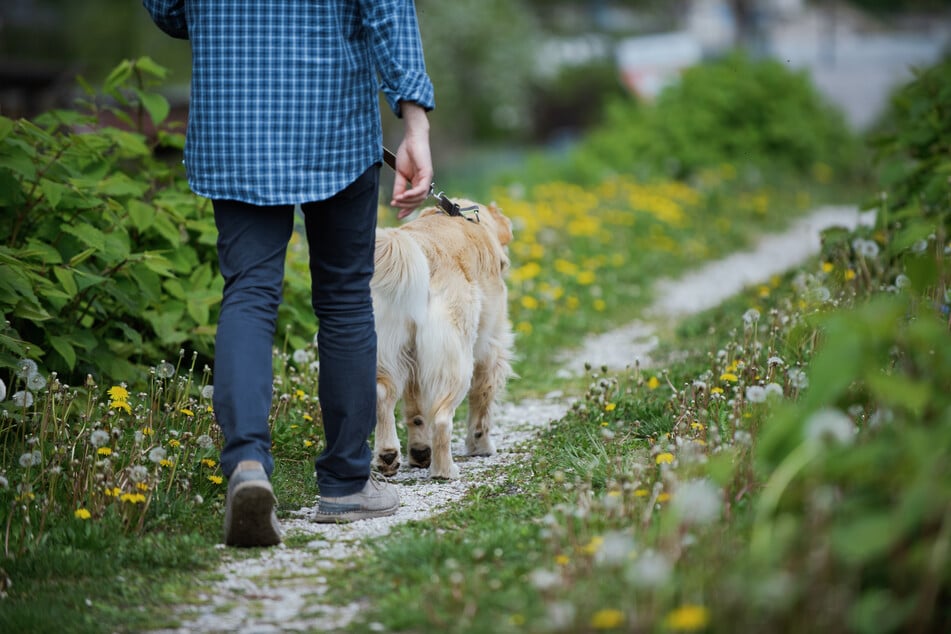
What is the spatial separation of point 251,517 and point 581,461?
1.18 metres

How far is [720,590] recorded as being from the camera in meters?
2.00

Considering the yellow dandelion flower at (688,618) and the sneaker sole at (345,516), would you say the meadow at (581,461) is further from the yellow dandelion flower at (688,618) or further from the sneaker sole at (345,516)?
the sneaker sole at (345,516)

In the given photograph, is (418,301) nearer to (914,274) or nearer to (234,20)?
(234,20)

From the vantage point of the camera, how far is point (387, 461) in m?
3.78

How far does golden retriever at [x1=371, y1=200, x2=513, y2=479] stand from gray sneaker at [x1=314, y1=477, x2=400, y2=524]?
1.46ft

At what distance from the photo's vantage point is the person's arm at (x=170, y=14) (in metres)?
3.12

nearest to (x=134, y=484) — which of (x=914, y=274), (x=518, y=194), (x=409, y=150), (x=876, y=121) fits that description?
(x=409, y=150)

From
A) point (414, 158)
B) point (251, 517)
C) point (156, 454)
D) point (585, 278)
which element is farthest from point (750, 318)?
point (585, 278)

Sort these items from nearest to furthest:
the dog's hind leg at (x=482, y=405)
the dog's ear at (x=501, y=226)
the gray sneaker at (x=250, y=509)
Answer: the gray sneaker at (x=250, y=509) < the dog's hind leg at (x=482, y=405) < the dog's ear at (x=501, y=226)

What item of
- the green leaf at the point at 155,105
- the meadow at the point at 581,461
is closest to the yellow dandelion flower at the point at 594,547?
the meadow at the point at 581,461

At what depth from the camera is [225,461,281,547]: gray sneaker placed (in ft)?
9.16

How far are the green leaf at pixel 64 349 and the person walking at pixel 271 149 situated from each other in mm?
1037

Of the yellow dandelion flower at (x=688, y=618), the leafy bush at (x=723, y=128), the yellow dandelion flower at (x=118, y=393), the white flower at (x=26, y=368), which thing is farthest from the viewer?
the leafy bush at (x=723, y=128)

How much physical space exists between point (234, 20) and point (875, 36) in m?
43.1
